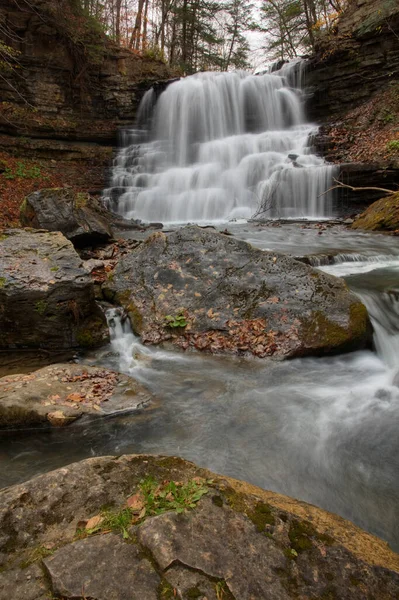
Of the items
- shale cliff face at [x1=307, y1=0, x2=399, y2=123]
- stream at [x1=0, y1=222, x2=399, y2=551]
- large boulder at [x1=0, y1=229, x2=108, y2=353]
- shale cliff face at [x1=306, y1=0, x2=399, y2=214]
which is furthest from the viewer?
shale cliff face at [x1=307, y1=0, x2=399, y2=123]

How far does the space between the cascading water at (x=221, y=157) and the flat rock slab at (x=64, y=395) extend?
34.6 feet

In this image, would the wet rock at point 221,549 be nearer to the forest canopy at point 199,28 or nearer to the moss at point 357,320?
the moss at point 357,320

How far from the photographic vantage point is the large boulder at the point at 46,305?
4637mm

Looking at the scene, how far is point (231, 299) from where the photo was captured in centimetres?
521

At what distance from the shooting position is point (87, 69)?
1744cm

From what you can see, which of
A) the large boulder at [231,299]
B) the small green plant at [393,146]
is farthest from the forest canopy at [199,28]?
the large boulder at [231,299]

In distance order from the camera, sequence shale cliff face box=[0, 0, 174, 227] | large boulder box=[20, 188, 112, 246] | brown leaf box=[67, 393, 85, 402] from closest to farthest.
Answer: brown leaf box=[67, 393, 85, 402], large boulder box=[20, 188, 112, 246], shale cliff face box=[0, 0, 174, 227]

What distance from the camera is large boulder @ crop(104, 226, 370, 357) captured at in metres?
4.72

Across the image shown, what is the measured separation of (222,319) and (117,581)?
382cm

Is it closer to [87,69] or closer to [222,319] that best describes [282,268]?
[222,319]

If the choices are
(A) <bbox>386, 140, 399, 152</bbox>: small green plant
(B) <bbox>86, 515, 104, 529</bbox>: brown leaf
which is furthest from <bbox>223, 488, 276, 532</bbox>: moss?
(A) <bbox>386, 140, 399, 152</bbox>: small green plant

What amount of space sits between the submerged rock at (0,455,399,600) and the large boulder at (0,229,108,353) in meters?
3.10

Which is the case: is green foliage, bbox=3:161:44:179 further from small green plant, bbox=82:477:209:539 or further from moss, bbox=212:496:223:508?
moss, bbox=212:496:223:508

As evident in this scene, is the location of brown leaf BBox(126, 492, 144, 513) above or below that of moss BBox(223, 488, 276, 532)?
above
